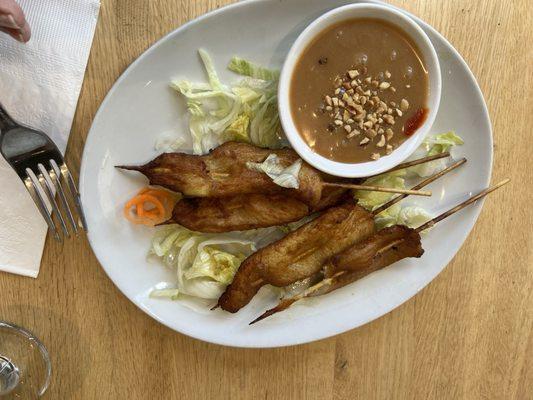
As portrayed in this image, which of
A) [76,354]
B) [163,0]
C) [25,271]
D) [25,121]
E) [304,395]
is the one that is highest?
[163,0]

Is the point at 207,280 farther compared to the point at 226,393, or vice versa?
the point at 226,393

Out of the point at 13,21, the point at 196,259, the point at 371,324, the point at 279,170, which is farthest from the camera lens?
the point at 371,324

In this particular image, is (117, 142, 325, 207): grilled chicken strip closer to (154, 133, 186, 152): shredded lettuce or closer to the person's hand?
(154, 133, 186, 152): shredded lettuce

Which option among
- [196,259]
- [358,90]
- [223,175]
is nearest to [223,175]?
[223,175]

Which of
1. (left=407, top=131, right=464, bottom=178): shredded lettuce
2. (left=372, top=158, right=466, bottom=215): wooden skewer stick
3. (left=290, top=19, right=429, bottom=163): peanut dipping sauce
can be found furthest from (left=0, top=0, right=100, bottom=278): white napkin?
(left=407, top=131, right=464, bottom=178): shredded lettuce

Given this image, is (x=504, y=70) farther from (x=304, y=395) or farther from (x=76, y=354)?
(x=76, y=354)

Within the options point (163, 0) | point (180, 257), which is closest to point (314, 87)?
point (163, 0)

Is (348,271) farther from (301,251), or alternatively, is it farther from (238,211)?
(238,211)
